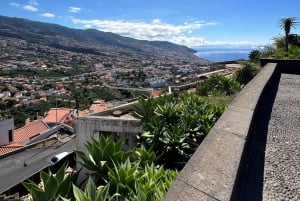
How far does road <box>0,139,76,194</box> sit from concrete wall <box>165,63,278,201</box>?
30.9ft

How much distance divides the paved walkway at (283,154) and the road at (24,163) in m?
8.57

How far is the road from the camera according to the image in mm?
12134

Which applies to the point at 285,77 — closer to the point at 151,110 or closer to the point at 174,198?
the point at 151,110

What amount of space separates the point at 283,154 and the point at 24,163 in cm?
1241

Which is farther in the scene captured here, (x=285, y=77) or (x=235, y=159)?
(x=285, y=77)

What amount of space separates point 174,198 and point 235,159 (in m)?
0.75

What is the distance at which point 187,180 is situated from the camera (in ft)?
7.03

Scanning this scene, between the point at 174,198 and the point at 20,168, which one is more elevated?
the point at 174,198

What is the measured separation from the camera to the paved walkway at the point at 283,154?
2652 millimetres

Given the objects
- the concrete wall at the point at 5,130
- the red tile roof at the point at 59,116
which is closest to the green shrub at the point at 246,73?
the concrete wall at the point at 5,130

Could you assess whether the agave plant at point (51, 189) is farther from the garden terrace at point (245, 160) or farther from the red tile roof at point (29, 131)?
the red tile roof at point (29, 131)

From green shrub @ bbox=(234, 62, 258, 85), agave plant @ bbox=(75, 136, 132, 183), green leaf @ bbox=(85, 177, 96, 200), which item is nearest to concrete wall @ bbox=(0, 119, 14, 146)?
green shrub @ bbox=(234, 62, 258, 85)

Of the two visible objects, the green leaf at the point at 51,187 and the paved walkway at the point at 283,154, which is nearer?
the paved walkway at the point at 283,154

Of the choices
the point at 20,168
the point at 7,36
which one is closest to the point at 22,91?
the point at 20,168
